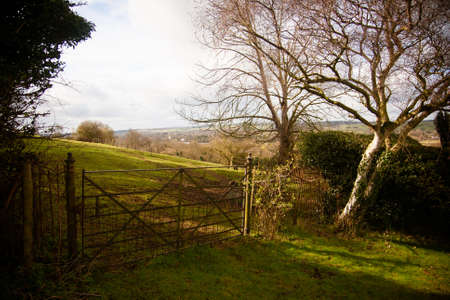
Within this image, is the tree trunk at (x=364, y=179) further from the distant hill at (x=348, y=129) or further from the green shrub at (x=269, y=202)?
the green shrub at (x=269, y=202)

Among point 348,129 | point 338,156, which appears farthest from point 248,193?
point 348,129

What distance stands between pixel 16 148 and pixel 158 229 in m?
3.84

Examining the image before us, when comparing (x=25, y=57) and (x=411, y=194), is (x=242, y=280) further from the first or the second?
(x=25, y=57)

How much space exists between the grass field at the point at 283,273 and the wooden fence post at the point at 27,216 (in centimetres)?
44

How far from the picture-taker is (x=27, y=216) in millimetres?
3709

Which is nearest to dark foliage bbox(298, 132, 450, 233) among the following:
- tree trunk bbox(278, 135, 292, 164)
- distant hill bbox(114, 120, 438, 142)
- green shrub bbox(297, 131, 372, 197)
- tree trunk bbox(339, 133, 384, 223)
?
green shrub bbox(297, 131, 372, 197)

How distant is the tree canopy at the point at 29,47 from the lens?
12.5ft

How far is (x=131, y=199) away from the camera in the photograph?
29.0ft

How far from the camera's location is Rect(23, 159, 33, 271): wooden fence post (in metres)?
3.66

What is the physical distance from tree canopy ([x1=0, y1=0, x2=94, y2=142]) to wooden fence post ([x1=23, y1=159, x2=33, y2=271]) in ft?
2.32

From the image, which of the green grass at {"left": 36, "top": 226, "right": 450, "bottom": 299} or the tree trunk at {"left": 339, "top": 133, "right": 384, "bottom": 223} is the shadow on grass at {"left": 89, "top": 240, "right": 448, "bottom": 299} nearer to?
the green grass at {"left": 36, "top": 226, "right": 450, "bottom": 299}

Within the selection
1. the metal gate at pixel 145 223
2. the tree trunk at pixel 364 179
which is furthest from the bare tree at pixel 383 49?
the metal gate at pixel 145 223

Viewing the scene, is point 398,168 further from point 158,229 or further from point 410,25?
point 158,229

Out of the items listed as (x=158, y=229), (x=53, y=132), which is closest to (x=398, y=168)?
(x=158, y=229)
